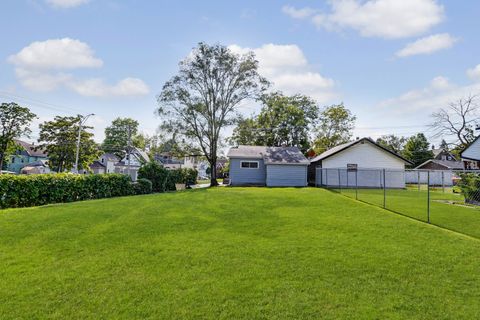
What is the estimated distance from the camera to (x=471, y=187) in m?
13.2

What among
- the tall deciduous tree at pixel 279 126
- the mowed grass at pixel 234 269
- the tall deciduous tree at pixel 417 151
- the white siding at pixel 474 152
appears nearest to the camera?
the mowed grass at pixel 234 269

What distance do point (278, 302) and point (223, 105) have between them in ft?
84.3

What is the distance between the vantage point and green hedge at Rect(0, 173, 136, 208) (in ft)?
34.7

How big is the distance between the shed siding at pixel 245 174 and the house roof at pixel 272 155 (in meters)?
0.59

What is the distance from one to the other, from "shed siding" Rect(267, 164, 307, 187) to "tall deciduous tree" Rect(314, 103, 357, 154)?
1705cm

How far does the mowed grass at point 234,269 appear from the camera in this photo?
3.33 metres

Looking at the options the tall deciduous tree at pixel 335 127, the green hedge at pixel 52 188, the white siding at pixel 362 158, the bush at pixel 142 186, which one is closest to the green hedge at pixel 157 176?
the bush at pixel 142 186

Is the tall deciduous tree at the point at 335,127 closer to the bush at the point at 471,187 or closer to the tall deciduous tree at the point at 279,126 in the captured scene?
the tall deciduous tree at the point at 279,126

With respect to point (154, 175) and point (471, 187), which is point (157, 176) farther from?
point (471, 187)

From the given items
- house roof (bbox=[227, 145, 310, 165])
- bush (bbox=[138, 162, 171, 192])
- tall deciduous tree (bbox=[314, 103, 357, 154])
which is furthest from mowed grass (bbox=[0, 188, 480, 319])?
tall deciduous tree (bbox=[314, 103, 357, 154])

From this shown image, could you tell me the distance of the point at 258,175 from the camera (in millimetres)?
25984

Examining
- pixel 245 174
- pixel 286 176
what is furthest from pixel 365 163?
pixel 245 174

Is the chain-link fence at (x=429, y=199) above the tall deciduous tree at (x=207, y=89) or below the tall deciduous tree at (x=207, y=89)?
below

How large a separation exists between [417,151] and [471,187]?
139 feet
